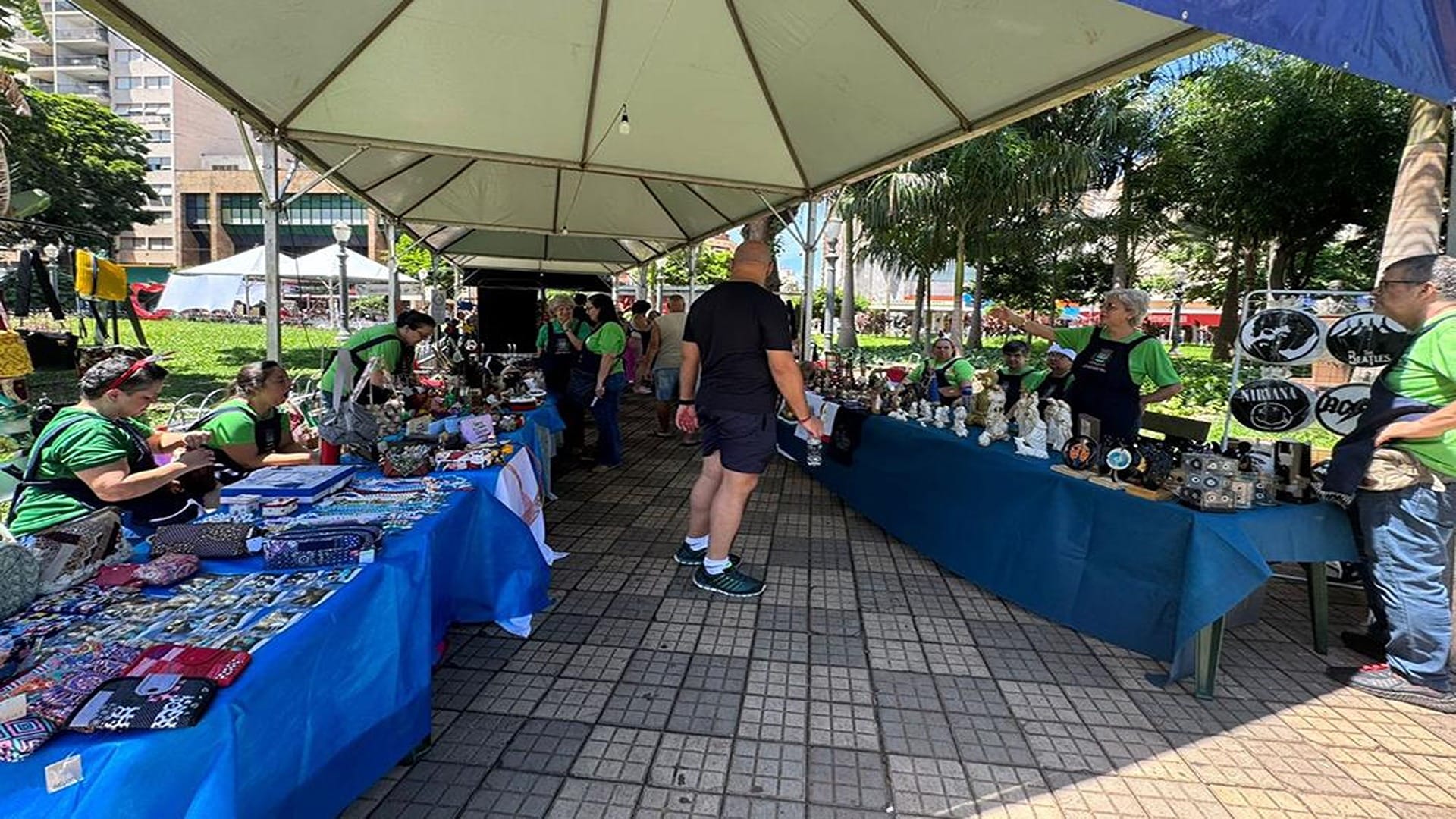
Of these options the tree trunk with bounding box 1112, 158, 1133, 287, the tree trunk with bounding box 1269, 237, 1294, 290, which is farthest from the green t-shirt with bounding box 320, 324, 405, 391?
the tree trunk with bounding box 1112, 158, 1133, 287

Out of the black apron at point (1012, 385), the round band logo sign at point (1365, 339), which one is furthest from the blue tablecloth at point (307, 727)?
the round band logo sign at point (1365, 339)

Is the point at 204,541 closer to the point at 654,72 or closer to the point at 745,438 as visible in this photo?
the point at 745,438

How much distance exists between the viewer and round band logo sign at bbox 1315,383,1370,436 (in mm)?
3490

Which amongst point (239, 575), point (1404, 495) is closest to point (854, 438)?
point (1404, 495)

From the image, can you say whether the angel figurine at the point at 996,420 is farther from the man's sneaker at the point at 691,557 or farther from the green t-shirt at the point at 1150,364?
the man's sneaker at the point at 691,557

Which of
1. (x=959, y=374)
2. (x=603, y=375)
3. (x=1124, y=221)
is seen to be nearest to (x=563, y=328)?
(x=603, y=375)

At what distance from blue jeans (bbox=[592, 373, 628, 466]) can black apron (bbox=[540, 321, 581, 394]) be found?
0.38 m

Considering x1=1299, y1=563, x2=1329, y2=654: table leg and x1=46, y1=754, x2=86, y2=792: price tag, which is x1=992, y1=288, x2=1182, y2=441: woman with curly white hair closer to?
x1=1299, y1=563, x2=1329, y2=654: table leg

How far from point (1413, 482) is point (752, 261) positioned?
2.83 metres

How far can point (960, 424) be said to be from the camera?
412cm

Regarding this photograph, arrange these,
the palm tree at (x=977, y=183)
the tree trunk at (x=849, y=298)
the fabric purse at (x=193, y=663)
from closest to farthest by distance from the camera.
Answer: the fabric purse at (x=193, y=663) → the palm tree at (x=977, y=183) → the tree trunk at (x=849, y=298)

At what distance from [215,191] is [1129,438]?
68642 millimetres

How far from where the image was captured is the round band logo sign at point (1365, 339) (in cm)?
326

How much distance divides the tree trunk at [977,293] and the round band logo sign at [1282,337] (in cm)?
1641
